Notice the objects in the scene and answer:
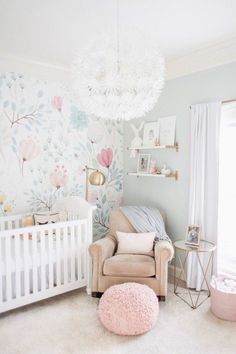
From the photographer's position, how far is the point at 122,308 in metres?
2.30

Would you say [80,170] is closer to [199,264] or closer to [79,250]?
[79,250]

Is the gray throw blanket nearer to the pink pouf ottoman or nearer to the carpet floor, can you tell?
the carpet floor

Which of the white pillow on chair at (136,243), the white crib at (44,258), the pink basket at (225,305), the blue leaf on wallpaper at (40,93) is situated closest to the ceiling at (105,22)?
the blue leaf on wallpaper at (40,93)

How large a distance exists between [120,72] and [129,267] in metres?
1.78

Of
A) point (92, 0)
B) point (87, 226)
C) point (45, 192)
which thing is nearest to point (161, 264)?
point (87, 226)

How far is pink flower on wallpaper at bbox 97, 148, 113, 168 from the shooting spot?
13.3 feet

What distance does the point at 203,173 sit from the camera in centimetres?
311

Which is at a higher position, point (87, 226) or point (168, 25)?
point (168, 25)

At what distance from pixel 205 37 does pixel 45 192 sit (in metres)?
2.35

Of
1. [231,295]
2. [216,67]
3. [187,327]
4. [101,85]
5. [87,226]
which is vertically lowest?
[187,327]

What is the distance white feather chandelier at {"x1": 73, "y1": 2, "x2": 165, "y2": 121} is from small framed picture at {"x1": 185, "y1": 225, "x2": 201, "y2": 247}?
5.21 feet

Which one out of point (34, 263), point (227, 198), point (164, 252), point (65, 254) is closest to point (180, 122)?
point (227, 198)

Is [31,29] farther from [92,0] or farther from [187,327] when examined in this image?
[187,327]

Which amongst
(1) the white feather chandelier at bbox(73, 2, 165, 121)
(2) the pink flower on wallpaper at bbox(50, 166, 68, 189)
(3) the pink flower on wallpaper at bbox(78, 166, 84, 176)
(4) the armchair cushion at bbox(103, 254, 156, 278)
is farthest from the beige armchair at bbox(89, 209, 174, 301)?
(1) the white feather chandelier at bbox(73, 2, 165, 121)
